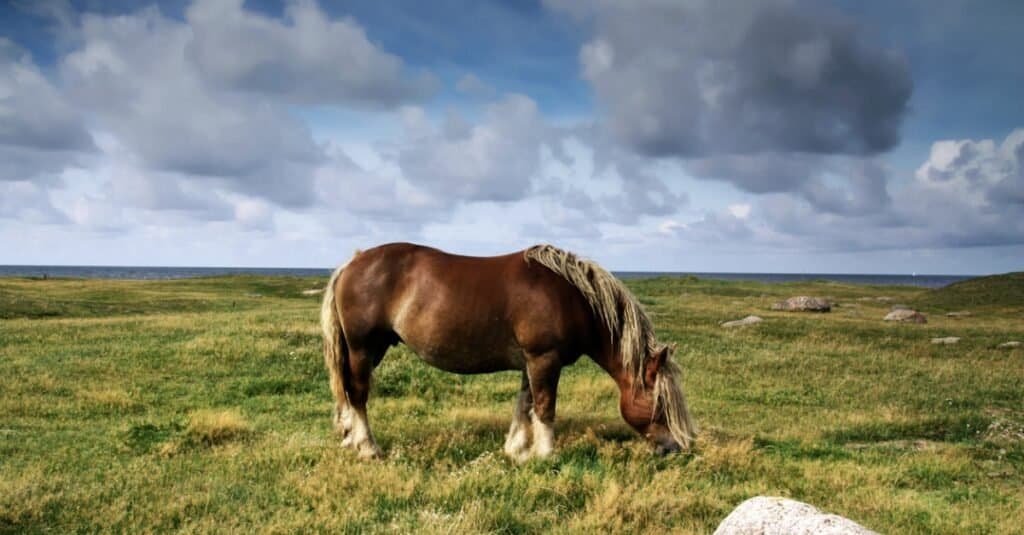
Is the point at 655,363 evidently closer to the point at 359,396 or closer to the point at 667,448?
the point at 667,448

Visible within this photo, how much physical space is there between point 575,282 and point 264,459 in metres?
4.48

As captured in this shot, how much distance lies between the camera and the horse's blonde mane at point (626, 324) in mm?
8398

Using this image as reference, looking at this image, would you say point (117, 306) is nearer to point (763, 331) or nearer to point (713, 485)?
point (763, 331)

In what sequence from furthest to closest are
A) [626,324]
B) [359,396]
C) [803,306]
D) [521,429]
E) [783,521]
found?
[803,306], [359,396], [521,429], [626,324], [783,521]

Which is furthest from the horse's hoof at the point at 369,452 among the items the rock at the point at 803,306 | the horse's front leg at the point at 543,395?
the rock at the point at 803,306

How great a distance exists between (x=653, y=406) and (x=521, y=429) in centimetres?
174

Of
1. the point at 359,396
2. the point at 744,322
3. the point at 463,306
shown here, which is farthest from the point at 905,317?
the point at 359,396

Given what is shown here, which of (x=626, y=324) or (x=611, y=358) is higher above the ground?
(x=626, y=324)

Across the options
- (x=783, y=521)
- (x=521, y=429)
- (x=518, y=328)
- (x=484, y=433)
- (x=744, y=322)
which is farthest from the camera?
(x=744, y=322)

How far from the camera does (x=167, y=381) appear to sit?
14.6 m

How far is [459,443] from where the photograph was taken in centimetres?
955

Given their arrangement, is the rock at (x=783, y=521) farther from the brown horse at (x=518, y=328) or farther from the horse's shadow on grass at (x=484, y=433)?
the horse's shadow on grass at (x=484, y=433)

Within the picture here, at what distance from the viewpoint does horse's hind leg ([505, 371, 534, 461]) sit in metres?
8.88

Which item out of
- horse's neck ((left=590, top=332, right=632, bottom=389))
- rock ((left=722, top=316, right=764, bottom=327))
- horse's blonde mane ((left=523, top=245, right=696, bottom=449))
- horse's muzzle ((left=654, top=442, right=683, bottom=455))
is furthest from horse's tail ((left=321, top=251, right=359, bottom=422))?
rock ((left=722, top=316, right=764, bottom=327))
